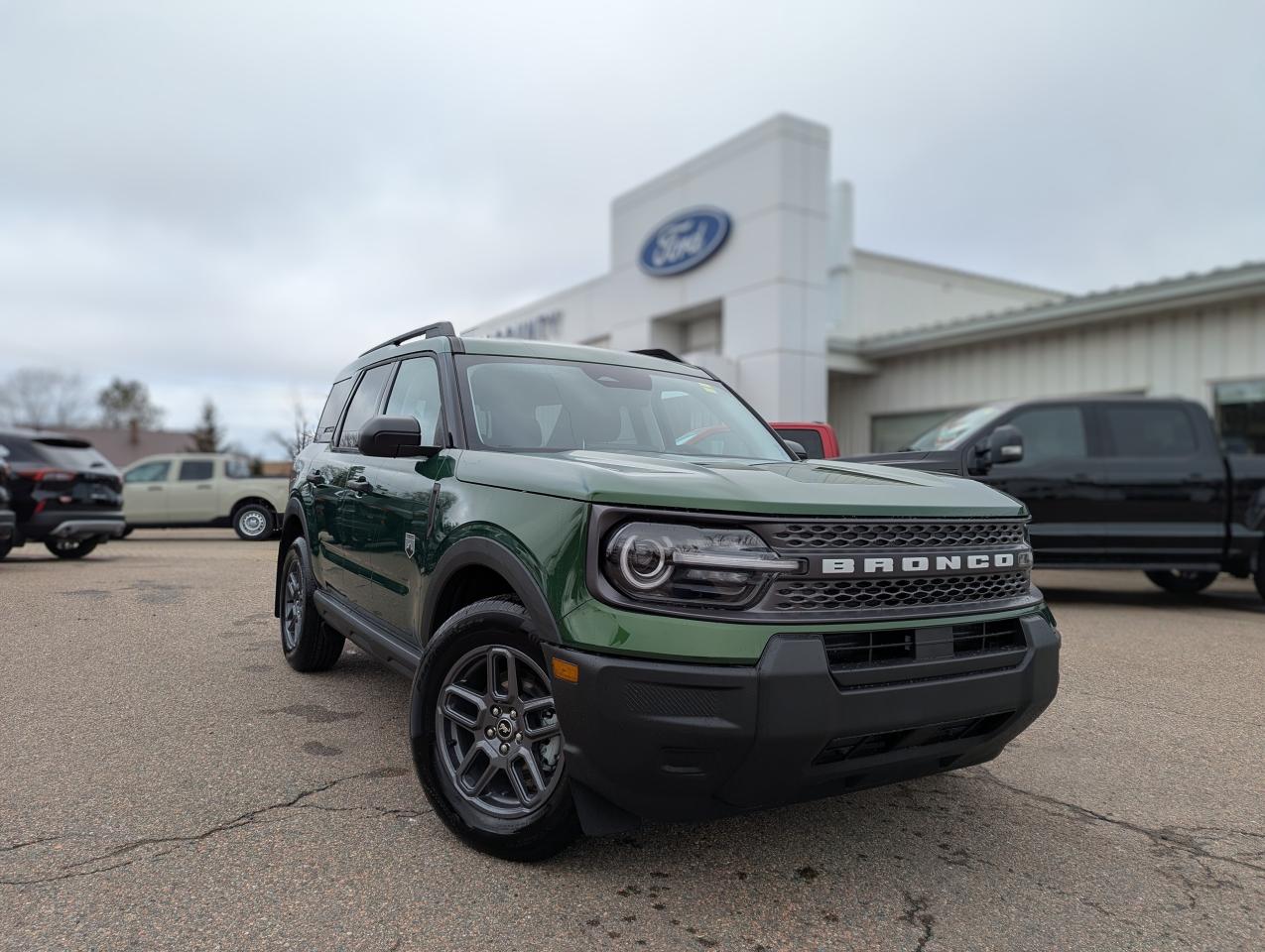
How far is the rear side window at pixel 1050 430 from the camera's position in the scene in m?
8.71

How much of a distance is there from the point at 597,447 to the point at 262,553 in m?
11.0

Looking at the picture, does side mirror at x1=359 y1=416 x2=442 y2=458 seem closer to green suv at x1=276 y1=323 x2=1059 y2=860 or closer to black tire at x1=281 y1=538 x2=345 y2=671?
green suv at x1=276 y1=323 x2=1059 y2=860

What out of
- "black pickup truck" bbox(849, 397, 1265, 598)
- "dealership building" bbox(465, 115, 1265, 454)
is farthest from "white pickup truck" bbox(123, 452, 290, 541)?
"black pickup truck" bbox(849, 397, 1265, 598)

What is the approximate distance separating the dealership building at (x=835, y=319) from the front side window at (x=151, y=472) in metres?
10.00

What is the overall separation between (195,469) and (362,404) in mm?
12985

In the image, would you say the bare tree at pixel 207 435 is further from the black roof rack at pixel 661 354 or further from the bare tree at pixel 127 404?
the black roof rack at pixel 661 354

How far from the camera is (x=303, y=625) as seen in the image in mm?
5285

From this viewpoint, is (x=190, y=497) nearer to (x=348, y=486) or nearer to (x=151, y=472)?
(x=151, y=472)


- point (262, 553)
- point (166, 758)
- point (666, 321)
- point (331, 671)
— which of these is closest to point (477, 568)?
point (166, 758)

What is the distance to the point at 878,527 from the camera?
271cm

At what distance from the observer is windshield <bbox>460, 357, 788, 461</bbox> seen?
365 centimetres

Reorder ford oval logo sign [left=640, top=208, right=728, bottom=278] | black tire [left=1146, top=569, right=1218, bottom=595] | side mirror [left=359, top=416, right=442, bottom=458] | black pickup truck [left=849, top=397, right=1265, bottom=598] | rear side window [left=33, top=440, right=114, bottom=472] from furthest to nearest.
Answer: ford oval logo sign [left=640, top=208, right=728, bottom=278] → rear side window [left=33, top=440, right=114, bottom=472] → black tire [left=1146, top=569, right=1218, bottom=595] → black pickup truck [left=849, top=397, right=1265, bottom=598] → side mirror [left=359, top=416, right=442, bottom=458]

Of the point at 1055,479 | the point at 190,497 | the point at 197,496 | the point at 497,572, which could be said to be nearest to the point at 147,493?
the point at 190,497

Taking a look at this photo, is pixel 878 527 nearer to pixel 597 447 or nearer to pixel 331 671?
pixel 597 447
